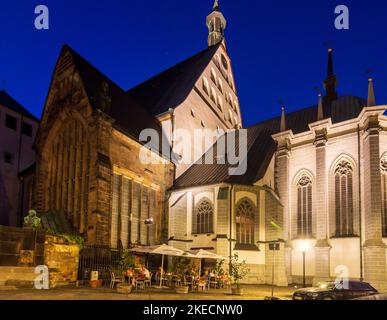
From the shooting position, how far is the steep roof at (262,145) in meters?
34.4

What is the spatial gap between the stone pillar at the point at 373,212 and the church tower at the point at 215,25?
3099cm

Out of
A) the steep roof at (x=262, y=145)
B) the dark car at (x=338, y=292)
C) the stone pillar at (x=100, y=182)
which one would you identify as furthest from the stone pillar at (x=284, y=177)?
the stone pillar at (x=100, y=182)

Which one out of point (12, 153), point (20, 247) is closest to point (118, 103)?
point (12, 153)

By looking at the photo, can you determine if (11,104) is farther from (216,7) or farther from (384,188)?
(384,188)

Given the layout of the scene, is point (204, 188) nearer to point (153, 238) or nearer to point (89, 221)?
point (153, 238)

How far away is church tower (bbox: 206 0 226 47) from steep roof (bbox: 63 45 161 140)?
23333 mm

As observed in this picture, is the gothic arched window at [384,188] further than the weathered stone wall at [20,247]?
Yes

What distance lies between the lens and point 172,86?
43750mm

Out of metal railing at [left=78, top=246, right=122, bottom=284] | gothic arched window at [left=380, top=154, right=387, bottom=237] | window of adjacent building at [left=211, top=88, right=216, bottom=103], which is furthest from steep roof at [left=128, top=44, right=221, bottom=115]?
gothic arched window at [left=380, top=154, right=387, bottom=237]

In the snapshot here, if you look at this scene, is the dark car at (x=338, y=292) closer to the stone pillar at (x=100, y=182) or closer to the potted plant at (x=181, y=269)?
the potted plant at (x=181, y=269)

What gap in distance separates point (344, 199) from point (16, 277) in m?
22.9

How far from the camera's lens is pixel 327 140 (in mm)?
33531

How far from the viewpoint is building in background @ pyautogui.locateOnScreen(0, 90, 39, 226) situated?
139 ft

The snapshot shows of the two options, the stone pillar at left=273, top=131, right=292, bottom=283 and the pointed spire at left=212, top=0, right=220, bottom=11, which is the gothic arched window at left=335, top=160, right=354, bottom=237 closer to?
the stone pillar at left=273, top=131, right=292, bottom=283
